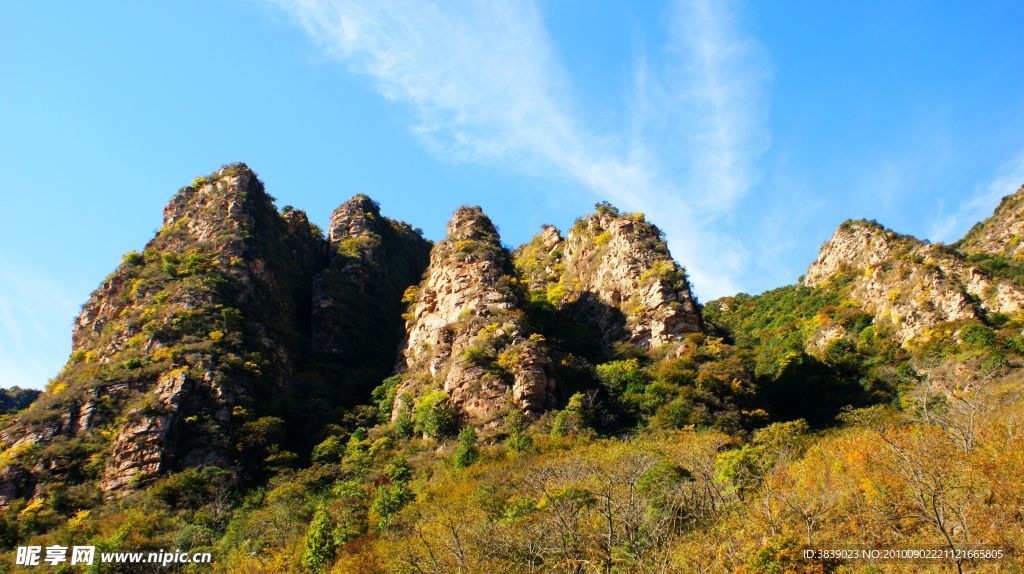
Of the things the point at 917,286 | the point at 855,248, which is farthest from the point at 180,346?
the point at 855,248

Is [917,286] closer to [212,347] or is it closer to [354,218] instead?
[212,347]

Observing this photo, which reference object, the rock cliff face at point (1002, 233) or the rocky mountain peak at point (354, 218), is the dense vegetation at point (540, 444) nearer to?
the rock cliff face at point (1002, 233)

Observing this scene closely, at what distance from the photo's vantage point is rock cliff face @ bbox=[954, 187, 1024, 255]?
68.9 meters

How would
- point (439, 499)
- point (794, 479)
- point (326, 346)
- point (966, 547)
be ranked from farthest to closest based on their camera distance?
point (326, 346), point (439, 499), point (794, 479), point (966, 547)

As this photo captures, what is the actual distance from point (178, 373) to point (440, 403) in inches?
768

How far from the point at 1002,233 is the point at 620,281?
51.8 m

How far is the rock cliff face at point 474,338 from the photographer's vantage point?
140ft

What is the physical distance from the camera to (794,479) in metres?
25.4

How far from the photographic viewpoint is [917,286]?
56188mm

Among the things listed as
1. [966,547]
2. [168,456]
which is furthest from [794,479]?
[168,456]

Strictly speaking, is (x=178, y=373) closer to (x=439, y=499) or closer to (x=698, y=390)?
(x=439, y=499)

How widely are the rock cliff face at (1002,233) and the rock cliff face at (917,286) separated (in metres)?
12.2

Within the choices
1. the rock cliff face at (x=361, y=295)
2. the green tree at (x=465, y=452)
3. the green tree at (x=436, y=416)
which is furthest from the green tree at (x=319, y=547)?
the rock cliff face at (x=361, y=295)

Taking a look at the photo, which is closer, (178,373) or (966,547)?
(966,547)
